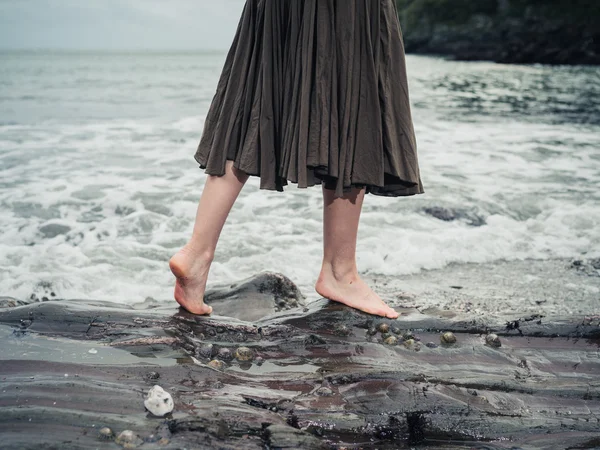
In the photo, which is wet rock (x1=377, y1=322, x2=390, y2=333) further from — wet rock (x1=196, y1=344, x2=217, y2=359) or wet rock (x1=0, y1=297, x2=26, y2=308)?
wet rock (x1=0, y1=297, x2=26, y2=308)

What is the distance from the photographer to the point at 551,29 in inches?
2447

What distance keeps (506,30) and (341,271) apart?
7126cm

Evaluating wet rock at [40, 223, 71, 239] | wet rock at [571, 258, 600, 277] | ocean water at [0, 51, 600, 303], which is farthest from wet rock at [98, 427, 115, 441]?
wet rock at [40, 223, 71, 239]

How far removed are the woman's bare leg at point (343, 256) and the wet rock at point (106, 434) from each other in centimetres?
154

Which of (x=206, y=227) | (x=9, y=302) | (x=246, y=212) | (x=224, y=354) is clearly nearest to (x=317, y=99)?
(x=206, y=227)

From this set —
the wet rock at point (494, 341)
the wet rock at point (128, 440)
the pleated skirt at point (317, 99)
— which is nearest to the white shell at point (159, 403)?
the wet rock at point (128, 440)

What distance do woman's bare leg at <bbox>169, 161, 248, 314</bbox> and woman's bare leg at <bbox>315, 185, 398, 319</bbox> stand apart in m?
0.47

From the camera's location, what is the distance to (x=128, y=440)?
176 cm

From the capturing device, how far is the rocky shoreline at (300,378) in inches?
75.2

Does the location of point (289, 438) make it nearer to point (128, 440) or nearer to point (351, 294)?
point (128, 440)

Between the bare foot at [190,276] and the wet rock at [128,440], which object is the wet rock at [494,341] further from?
the wet rock at [128,440]

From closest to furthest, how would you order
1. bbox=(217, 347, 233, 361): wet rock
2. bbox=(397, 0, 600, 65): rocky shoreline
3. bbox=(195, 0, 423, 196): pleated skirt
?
bbox=(217, 347, 233, 361): wet rock, bbox=(195, 0, 423, 196): pleated skirt, bbox=(397, 0, 600, 65): rocky shoreline

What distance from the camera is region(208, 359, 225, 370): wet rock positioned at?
244cm

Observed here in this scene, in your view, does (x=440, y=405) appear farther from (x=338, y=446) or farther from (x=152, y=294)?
(x=152, y=294)
